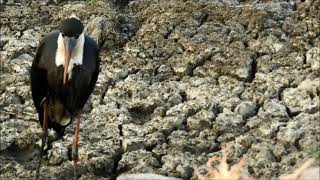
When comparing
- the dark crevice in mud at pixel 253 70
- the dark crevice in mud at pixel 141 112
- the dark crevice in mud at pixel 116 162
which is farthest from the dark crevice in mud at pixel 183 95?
the dark crevice in mud at pixel 116 162

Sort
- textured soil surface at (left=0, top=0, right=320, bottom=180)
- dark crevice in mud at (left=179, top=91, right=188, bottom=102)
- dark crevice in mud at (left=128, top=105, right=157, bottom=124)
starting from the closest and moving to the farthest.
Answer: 1. textured soil surface at (left=0, top=0, right=320, bottom=180)
2. dark crevice in mud at (left=128, top=105, right=157, bottom=124)
3. dark crevice in mud at (left=179, top=91, right=188, bottom=102)

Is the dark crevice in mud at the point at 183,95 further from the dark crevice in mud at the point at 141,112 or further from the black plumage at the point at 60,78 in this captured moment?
the black plumage at the point at 60,78

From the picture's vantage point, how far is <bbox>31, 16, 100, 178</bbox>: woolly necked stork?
455cm

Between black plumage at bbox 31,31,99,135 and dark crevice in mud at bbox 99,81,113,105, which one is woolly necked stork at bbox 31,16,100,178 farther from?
dark crevice in mud at bbox 99,81,113,105

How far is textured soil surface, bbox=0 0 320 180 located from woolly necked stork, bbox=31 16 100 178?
228 millimetres

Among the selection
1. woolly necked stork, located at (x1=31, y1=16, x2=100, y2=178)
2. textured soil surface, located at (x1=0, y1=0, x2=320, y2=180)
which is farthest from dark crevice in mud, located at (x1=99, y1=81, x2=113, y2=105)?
woolly necked stork, located at (x1=31, y1=16, x2=100, y2=178)

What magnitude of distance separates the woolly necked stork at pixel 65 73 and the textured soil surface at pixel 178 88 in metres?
0.23

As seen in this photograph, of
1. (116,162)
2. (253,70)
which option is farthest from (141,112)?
(253,70)

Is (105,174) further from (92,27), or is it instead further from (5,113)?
(92,27)

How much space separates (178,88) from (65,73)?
45.4 inches

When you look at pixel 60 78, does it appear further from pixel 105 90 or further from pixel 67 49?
pixel 105 90

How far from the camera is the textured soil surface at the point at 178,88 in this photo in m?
4.63

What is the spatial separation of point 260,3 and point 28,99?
89.1 inches

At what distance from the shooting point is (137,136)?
4895mm
